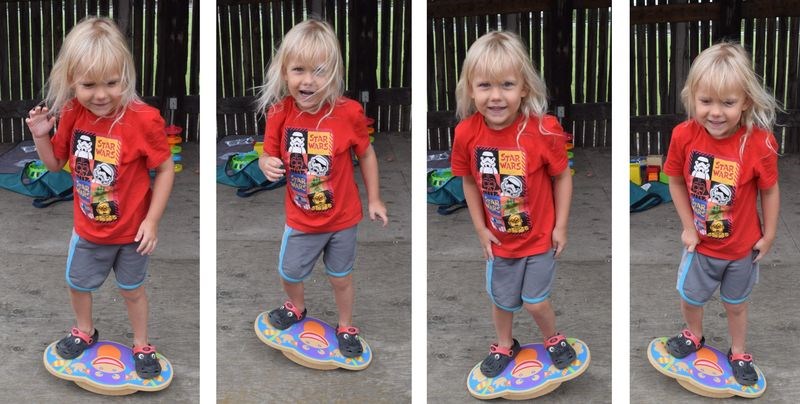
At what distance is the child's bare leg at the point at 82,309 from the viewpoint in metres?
2.90

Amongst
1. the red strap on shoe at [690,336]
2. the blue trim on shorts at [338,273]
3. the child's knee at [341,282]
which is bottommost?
the red strap on shoe at [690,336]

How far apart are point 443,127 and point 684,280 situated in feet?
2.04

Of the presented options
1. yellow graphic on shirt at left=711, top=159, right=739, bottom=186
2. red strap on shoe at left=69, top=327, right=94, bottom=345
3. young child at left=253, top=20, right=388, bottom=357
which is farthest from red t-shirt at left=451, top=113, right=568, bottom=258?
red strap on shoe at left=69, top=327, right=94, bottom=345

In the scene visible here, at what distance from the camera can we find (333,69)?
2.64 m

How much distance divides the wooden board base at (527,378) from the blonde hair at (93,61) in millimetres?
942

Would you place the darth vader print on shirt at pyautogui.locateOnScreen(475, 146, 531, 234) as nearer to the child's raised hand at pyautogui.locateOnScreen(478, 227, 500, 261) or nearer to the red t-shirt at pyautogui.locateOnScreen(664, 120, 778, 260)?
the child's raised hand at pyautogui.locateOnScreen(478, 227, 500, 261)

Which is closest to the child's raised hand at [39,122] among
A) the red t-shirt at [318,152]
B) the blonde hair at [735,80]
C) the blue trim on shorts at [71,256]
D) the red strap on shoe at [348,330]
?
the blue trim on shorts at [71,256]

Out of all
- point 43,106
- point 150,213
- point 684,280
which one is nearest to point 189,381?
point 150,213

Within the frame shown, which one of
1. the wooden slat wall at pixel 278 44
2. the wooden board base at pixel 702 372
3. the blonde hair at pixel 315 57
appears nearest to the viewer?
the blonde hair at pixel 315 57

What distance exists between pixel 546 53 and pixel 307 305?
0.74 metres

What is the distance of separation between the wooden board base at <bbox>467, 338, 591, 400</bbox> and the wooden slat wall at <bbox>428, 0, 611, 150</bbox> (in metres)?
0.47

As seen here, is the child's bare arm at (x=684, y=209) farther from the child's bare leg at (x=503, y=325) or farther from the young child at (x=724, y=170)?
the child's bare leg at (x=503, y=325)

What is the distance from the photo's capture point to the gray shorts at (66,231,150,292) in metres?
2.81

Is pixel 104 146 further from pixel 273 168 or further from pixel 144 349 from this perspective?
pixel 144 349
